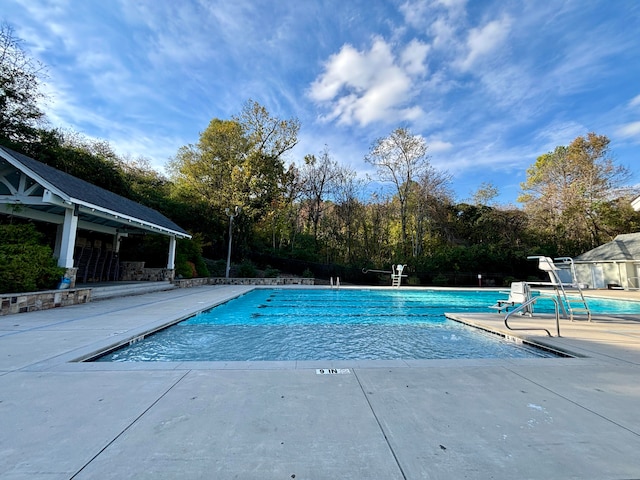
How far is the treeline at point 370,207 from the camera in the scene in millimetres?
18125

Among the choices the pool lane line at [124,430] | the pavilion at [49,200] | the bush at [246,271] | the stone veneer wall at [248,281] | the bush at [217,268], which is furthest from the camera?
the bush at [217,268]

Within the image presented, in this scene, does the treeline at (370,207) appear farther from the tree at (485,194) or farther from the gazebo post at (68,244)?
the gazebo post at (68,244)

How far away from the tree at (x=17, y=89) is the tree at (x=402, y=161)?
17600 mm

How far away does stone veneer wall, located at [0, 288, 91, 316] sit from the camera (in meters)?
5.51

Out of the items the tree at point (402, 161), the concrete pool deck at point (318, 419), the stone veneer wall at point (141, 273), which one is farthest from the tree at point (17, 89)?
the tree at point (402, 161)

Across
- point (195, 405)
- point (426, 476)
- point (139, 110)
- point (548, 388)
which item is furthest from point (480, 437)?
point (139, 110)

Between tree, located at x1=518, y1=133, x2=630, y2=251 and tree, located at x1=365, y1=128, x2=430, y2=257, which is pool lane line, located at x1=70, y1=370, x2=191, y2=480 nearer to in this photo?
A: tree, located at x1=365, y1=128, x2=430, y2=257

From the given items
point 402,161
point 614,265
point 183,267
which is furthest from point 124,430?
point 614,265

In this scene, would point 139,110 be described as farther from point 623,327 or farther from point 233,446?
point 623,327

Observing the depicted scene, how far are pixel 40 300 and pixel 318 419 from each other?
750cm

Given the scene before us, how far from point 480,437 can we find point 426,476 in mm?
550

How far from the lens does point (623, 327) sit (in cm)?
509

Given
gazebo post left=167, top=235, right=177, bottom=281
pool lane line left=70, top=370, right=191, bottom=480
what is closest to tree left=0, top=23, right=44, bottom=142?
gazebo post left=167, top=235, right=177, bottom=281

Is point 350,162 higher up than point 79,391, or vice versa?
point 350,162
